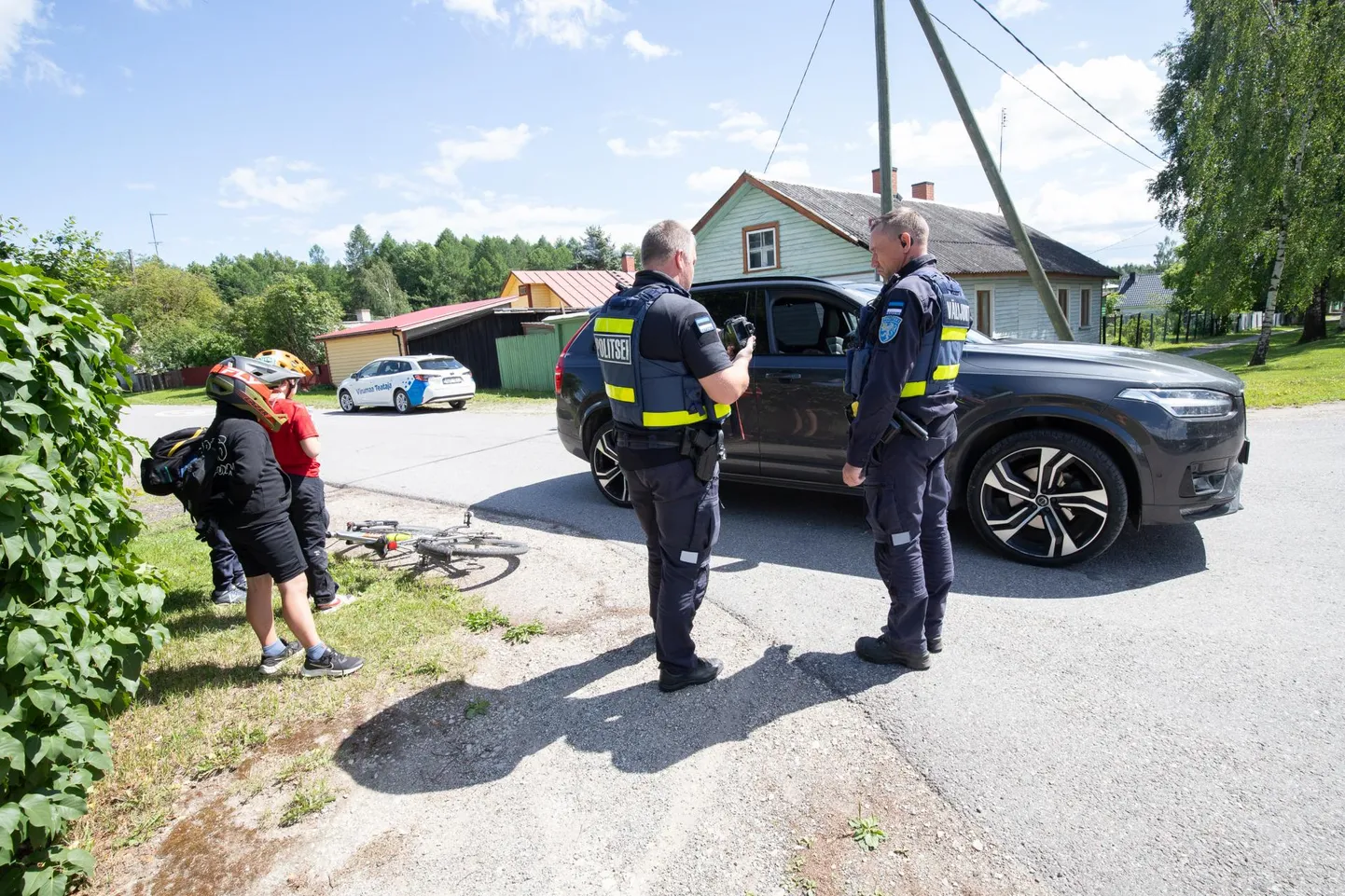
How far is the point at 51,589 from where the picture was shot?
217 centimetres

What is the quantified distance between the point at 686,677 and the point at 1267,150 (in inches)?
816

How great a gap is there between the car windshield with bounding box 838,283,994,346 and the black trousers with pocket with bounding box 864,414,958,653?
1.88 metres

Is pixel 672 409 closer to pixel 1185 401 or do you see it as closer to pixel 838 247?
pixel 1185 401

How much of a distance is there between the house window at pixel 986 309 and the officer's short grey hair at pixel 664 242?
21.0 metres

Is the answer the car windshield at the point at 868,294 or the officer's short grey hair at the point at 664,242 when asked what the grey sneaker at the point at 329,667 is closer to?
the officer's short grey hair at the point at 664,242

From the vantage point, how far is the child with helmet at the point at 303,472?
391cm

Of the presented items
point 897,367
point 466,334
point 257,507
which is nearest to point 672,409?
point 897,367

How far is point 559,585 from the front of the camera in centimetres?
455

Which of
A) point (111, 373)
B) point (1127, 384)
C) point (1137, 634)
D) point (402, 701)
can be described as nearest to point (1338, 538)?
point (1127, 384)

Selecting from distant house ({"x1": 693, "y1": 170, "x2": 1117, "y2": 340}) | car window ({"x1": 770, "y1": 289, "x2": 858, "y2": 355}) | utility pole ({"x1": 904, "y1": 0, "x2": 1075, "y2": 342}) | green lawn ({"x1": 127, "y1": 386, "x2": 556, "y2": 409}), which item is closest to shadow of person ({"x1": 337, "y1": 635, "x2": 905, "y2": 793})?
car window ({"x1": 770, "y1": 289, "x2": 858, "y2": 355})

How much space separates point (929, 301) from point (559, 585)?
281 centimetres

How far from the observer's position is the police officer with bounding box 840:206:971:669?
304 centimetres

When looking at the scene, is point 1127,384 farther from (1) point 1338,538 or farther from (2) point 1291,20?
(2) point 1291,20

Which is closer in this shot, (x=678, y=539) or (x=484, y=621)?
(x=678, y=539)
